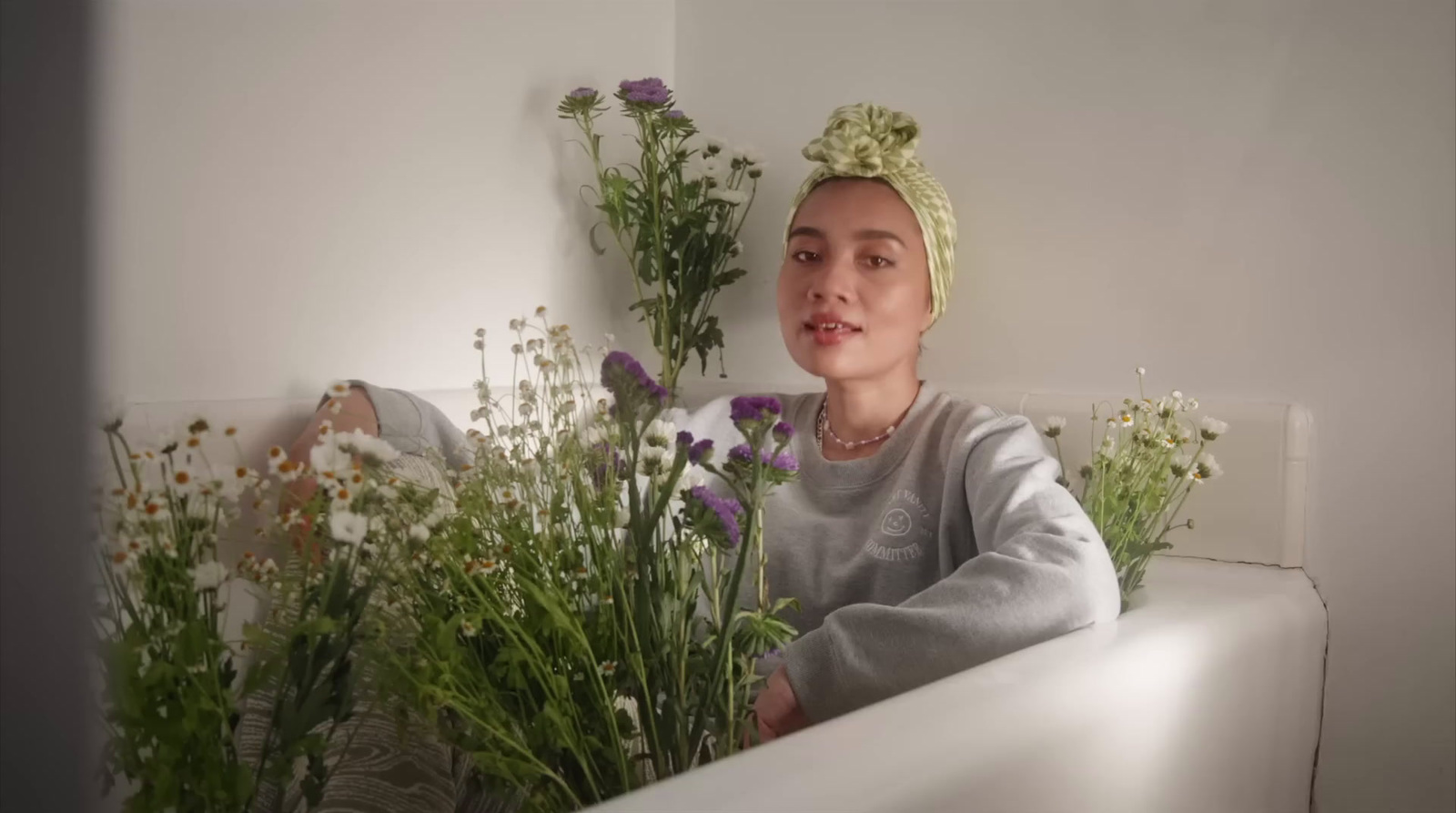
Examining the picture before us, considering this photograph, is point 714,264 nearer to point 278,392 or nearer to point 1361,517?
point 278,392

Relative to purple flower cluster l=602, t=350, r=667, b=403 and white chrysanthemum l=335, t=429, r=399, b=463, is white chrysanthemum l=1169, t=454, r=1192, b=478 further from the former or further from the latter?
white chrysanthemum l=335, t=429, r=399, b=463

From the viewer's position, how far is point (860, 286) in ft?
5.25

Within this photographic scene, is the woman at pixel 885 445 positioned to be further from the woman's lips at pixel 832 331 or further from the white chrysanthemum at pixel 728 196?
the white chrysanthemum at pixel 728 196

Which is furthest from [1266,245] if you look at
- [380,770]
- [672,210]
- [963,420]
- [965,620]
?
[380,770]

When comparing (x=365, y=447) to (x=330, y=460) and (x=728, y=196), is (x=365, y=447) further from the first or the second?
(x=728, y=196)

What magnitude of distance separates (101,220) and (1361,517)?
5.20ft

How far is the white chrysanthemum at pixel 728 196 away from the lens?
1.95 m

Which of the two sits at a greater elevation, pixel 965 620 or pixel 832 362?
pixel 832 362

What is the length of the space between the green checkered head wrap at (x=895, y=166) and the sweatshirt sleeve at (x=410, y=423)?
64cm

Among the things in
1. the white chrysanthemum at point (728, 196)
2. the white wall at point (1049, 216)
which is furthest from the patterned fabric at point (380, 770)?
the white chrysanthemum at point (728, 196)

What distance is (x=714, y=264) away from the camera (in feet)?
6.69

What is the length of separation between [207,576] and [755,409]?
12.9 inches

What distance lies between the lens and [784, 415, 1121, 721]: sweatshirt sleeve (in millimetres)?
1039

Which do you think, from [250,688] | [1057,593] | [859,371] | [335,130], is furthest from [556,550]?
[335,130]
